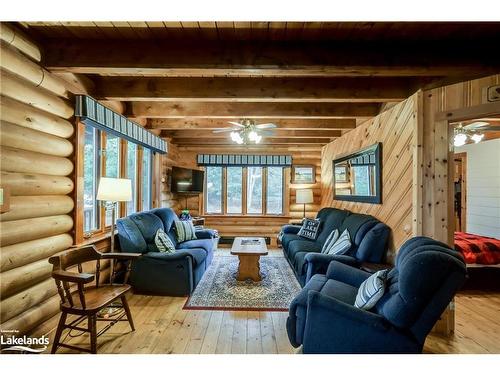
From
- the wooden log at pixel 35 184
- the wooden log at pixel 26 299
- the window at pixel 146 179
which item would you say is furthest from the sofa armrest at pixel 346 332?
the window at pixel 146 179

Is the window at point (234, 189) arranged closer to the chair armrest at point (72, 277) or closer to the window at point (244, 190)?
the window at point (244, 190)

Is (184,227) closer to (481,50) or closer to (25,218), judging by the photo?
(25,218)

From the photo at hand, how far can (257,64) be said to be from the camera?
2361 millimetres

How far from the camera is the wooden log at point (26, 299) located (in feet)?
6.72

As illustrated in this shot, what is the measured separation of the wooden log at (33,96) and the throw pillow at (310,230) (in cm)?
384

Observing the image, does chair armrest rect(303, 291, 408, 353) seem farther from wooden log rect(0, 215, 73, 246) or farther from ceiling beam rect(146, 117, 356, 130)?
ceiling beam rect(146, 117, 356, 130)

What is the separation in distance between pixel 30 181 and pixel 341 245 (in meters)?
3.32

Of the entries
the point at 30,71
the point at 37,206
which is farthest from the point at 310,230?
the point at 30,71

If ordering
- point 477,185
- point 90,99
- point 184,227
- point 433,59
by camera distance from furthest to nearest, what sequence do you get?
point 477,185 → point 184,227 → point 90,99 → point 433,59

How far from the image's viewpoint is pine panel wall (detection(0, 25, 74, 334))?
80.5 inches

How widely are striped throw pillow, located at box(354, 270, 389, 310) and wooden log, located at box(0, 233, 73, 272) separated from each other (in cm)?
264

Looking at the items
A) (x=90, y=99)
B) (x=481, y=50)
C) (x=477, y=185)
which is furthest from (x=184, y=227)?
(x=477, y=185)

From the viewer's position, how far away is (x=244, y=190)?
22.3ft

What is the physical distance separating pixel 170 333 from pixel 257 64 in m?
2.56
